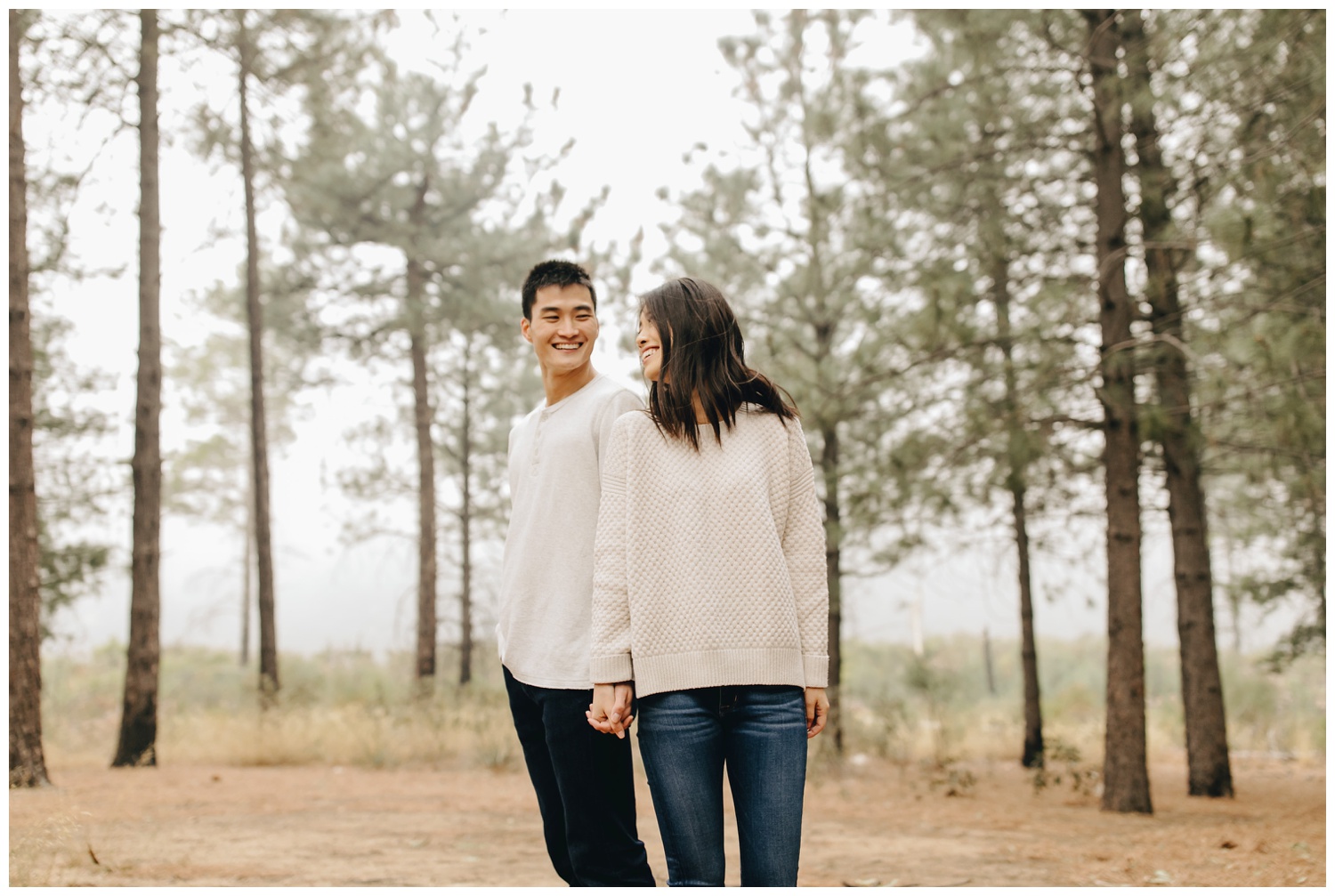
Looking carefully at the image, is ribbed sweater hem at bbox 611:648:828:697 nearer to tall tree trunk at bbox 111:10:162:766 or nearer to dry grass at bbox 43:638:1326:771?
dry grass at bbox 43:638:1326:771

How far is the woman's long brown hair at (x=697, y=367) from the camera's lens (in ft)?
7.02

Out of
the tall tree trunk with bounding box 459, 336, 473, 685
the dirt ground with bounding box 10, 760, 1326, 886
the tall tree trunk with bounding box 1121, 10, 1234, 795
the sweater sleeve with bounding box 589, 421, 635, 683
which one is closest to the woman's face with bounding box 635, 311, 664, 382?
the sweater sleeve with bounding box 589, 421, 635, 683

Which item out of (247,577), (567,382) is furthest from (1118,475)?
(247,577)

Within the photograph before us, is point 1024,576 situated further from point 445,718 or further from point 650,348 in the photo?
point 650,348

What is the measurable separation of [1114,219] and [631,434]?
22.5 feet

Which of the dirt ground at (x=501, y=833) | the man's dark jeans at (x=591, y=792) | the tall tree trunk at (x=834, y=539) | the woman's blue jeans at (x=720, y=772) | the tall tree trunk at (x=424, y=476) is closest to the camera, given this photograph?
the woman's blue jeans at (x=720, y=772)

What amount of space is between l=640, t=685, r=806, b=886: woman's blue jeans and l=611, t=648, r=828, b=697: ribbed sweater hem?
3 centimetres

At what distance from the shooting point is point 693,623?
204 centimetres

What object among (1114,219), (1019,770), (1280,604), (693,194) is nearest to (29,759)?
(693,194)

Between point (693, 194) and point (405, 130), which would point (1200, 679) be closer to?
point (693, 194)

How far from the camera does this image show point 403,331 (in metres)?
14.8

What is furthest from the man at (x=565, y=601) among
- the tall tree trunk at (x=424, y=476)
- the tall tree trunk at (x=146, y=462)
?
the tall tree trunk at (x=424, y=476)

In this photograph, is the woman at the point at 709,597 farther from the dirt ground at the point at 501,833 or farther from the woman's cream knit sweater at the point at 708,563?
the dirt ground at the point at 501,833

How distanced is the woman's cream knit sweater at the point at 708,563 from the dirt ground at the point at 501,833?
11.2 ft
